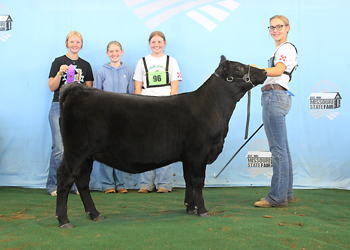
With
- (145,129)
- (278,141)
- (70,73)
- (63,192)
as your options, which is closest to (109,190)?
(70,73)

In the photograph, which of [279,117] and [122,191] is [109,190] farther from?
[279,117]

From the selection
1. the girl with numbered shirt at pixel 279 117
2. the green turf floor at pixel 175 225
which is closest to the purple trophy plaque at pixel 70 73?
the green turf floor at pixel 175 225

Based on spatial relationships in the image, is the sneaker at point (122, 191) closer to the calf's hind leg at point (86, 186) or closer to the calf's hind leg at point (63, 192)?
the calf's hind leg at point (86, 186)

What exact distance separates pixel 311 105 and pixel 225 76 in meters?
2.92

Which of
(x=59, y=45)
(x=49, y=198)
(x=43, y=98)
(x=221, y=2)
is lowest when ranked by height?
(x=49, y=198)

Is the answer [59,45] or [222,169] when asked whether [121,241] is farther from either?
[59,45]

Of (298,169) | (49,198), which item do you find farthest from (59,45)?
(298,169)

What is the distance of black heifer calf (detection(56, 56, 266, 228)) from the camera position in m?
2.89

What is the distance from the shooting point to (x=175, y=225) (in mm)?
2848

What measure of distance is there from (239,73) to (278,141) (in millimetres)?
1045

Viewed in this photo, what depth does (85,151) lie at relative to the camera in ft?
9.47

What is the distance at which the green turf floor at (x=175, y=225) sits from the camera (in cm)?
236

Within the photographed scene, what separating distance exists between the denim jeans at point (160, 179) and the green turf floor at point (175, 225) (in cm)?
65

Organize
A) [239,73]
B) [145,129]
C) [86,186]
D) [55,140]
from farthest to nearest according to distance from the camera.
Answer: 1. [55,140]
2. [239,73]
3. [86,186]
4. [145,129]
